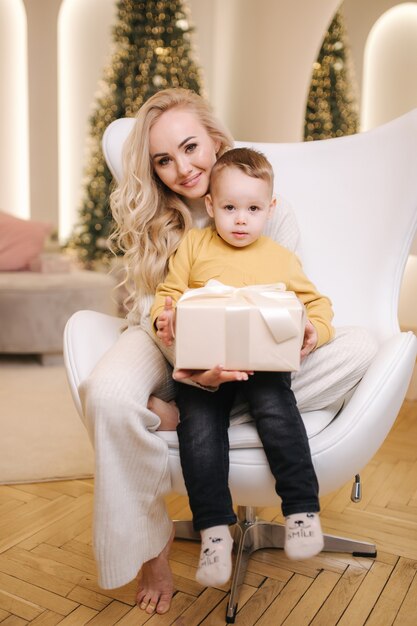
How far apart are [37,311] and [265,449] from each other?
247 cm

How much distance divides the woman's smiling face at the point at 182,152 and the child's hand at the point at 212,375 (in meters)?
0.57

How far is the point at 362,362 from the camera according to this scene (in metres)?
1.46

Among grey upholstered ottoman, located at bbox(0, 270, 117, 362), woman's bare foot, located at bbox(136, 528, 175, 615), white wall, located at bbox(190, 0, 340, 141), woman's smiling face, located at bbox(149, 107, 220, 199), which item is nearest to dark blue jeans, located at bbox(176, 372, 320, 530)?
woman's bare foot, located at bbox(136, 528, 175, 615)

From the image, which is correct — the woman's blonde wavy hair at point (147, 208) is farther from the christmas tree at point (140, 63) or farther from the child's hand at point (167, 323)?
the christmas tree at point (140, 63)

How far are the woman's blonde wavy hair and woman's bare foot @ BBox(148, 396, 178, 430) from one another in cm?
30

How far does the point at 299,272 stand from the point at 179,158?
0.42 meters

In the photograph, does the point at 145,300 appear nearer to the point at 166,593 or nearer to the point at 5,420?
the point at 166,593

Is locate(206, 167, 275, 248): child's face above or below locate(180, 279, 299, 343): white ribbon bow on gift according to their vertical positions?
above

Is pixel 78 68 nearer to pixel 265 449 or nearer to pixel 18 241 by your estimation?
pixel 18 241

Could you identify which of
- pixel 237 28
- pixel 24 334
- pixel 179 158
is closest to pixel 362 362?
pixel 179 158

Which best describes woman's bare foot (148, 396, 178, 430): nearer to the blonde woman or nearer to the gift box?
the blonde woman

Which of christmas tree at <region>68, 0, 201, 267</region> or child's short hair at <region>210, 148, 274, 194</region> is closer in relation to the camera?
child's short hair at <region>210, 148, 274, 194</region>

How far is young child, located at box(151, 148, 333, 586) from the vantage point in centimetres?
129

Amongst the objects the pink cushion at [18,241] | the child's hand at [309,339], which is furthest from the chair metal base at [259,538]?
the pink cushion at [18,241]
